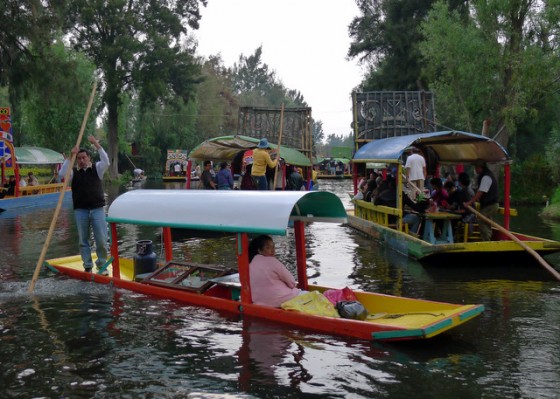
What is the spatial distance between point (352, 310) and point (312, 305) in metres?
0.50

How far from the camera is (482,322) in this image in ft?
27.1

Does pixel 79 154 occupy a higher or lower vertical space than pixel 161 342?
higher

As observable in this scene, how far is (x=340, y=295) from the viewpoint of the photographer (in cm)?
805

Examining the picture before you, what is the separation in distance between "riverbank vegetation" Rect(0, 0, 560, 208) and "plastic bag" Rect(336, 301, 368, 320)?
863 centimetres

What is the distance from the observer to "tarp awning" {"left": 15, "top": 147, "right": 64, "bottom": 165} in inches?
1169

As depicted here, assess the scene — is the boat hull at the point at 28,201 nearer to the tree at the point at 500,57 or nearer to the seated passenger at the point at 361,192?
the seated passenger at the point at 361,192

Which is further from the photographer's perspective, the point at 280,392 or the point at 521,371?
the point at 521,371

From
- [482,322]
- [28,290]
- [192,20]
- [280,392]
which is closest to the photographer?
[280,392]

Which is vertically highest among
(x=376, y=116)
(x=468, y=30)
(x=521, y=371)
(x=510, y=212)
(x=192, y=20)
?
(x=192, y=20)

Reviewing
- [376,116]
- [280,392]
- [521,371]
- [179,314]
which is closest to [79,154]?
[179,314]

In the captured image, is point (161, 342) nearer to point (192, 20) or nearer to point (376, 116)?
point (376, 116)

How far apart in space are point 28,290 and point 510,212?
10.0 metres

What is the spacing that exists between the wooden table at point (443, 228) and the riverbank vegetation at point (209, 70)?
312cm

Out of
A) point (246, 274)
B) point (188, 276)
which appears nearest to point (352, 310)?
point (246, 274)
